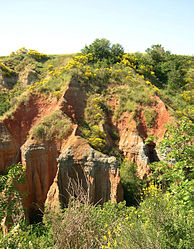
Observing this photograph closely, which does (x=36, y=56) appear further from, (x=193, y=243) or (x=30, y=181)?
(x=193, y=243)

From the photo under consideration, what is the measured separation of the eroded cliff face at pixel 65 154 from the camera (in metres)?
12.6

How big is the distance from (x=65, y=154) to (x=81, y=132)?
332cm

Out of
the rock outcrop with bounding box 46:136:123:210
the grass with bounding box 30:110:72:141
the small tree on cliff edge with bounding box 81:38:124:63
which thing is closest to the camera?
the rock outcrop with bounding box 46:136:123:210

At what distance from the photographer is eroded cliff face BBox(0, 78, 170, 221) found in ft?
41.2

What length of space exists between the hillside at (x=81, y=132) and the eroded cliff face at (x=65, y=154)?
65 mm

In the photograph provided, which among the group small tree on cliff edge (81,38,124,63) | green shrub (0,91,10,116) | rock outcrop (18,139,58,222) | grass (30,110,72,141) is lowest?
rock outcrop (18,139,58,222)

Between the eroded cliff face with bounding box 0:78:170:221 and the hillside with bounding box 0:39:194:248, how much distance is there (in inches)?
2.6

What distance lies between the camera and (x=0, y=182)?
716 cm

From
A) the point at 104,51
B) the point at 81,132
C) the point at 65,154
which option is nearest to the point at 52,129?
the point at 81,132

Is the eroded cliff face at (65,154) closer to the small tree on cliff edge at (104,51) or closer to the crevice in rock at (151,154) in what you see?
the crevice in rock at (151,154)

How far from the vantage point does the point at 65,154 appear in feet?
42.9

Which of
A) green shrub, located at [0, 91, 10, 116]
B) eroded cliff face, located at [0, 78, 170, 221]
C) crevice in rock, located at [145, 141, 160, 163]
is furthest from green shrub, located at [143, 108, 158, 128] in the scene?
green shrub, located at [0, 91, 10, 116]

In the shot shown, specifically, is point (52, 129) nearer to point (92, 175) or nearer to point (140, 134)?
point (92, 175)

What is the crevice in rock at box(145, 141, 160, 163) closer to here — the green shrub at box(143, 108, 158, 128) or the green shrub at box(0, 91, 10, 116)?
the green shrub at box(143, 108, 158, 128)
